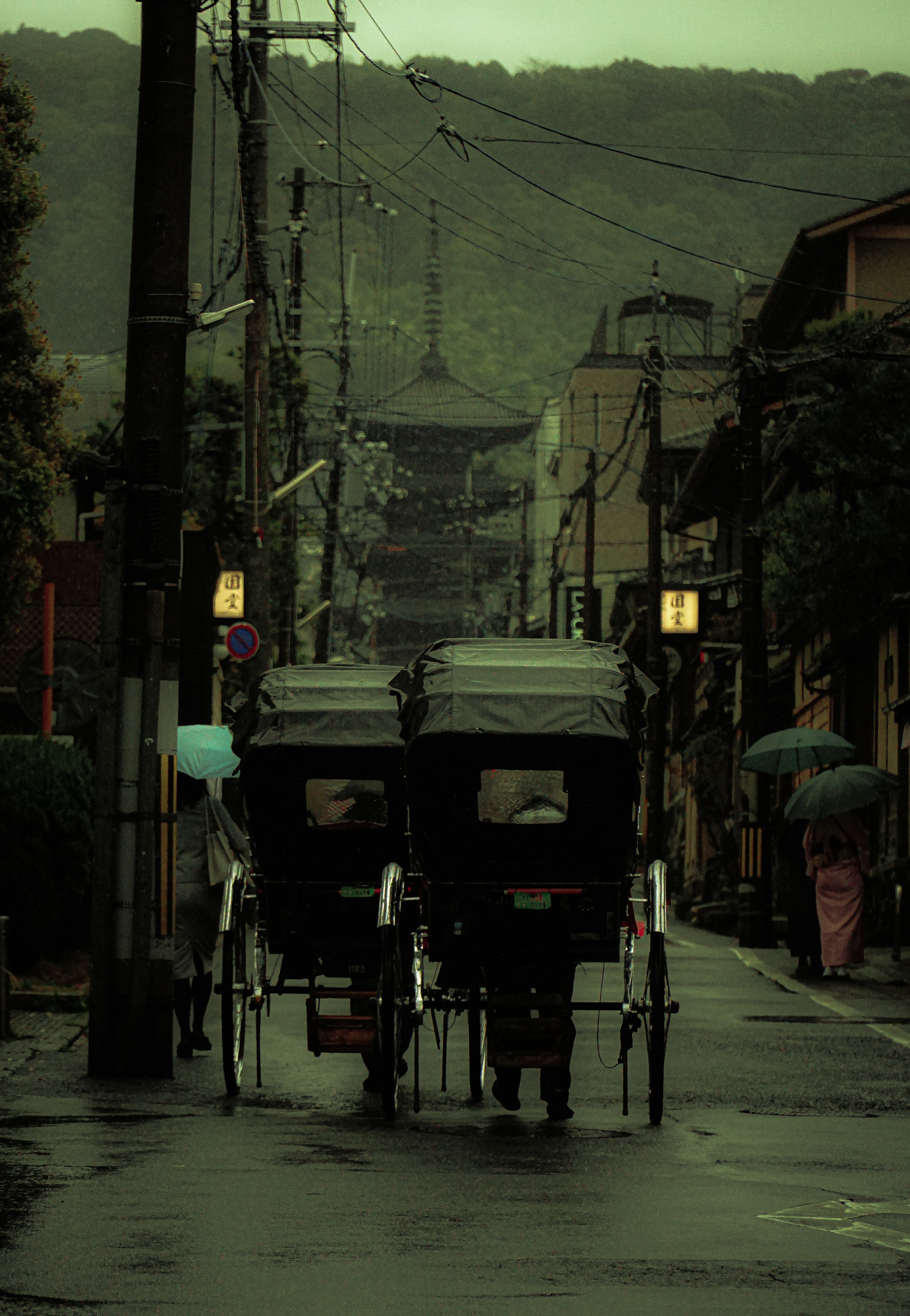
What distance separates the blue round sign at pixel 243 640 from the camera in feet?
95.3

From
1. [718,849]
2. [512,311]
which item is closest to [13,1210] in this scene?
[718,849]

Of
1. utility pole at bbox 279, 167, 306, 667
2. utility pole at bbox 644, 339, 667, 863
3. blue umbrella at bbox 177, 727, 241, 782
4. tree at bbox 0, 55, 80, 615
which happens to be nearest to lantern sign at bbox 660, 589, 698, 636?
utility pole at bbox 644, 339, 667, 863

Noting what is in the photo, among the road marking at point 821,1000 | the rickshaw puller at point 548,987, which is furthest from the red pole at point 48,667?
the rickshaw puller at point 548,987

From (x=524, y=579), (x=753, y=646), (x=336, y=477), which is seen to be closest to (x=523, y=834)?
(x=753, y=646)

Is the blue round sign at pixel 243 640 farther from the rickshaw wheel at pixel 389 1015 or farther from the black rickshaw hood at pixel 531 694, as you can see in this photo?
the rickshaw wheel at pixel 389 1015

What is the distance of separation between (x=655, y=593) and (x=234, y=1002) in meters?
32.6

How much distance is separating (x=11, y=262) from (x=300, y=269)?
66.6 feet

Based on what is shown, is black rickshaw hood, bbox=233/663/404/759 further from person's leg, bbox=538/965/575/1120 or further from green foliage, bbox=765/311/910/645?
green foliage, bbox=765/311/910/645

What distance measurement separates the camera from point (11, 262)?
23.0 metres

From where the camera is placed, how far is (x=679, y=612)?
4422 centimetres

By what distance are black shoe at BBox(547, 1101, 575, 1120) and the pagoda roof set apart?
100 m

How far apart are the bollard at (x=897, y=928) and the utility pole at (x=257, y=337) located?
9.67 meters

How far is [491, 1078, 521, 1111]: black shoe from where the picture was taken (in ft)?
36.7

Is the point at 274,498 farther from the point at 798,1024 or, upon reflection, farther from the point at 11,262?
the point at 798,1024
